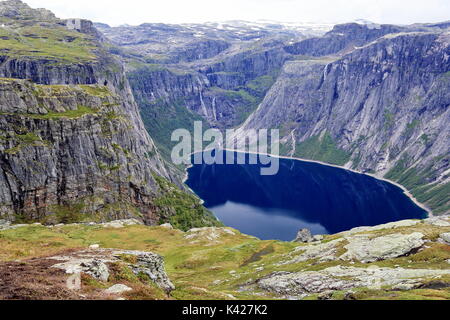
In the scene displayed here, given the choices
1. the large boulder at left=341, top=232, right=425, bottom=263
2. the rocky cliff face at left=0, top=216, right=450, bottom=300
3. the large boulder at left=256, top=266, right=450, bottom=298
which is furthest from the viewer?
the large boulder at left=341, top=232, right=425, bottom=263

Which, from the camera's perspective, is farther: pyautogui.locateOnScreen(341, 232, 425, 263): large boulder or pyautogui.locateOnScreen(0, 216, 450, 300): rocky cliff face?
pyautogui.locateOnScreen(341, 232, 425, 263): large boulder

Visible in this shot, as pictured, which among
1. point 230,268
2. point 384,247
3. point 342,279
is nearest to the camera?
point 342,279

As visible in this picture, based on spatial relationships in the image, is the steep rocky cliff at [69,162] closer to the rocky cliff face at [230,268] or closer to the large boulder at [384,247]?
the rocky cliff face at [230,268]

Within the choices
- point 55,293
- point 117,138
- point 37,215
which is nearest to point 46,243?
point 37,215

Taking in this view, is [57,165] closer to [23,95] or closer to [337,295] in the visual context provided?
[23,95]

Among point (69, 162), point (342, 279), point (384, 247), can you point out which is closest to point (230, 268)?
point (384, 247)

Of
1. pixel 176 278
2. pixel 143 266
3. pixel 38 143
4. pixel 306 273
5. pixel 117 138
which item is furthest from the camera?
pixel 117 138

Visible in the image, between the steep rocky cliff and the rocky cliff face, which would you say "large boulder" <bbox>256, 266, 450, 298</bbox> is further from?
the steep rocky cliff

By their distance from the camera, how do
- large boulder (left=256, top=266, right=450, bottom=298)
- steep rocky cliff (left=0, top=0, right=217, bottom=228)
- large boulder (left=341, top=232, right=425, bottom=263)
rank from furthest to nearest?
steep rocky cliff (left=0, top=0, right=217, bottom=228)
large boulder (left=341, top=232, right=425, bottom=263)
large boulder (left=256, top=266, right=450, bottom=298)

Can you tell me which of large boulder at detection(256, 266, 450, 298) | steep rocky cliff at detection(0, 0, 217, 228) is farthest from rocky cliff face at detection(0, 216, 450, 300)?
steep rocky cliff at detection(0, 0, 217, 228)

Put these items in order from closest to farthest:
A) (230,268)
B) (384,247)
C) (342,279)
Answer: (342,279), (384,247), (230,268)

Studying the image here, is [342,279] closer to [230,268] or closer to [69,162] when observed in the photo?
[230,268]
